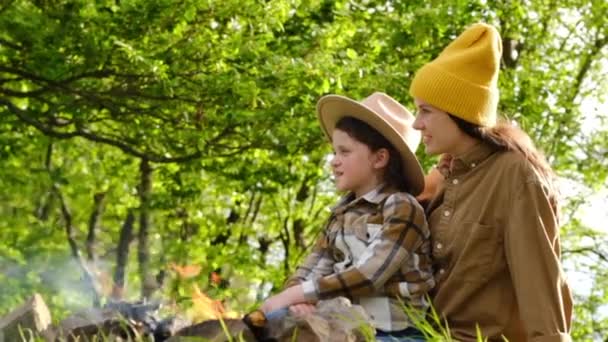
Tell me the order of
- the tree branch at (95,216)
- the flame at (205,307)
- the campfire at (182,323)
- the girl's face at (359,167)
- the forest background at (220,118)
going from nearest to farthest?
the campfire at (182,323), the flame at (205,307), the girl's face at (359,167), the forest background at (220,118), the tree branch at (95,216)

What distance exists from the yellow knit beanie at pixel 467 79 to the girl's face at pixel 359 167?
0.26m

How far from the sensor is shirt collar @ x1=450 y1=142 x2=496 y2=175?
4133 millimetres

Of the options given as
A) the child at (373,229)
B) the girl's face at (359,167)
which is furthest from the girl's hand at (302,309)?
the girl's face at (359,167)

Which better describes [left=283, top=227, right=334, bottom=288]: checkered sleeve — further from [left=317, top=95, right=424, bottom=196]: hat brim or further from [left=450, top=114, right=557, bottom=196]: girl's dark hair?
[left=450, top=114, right=557, bottom=196]: girl's dark hair

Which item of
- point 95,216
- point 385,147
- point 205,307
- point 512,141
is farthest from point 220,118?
point 95,216

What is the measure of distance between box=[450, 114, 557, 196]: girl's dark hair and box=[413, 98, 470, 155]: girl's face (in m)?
0.03

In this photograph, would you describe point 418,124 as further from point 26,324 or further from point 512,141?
point 26,324

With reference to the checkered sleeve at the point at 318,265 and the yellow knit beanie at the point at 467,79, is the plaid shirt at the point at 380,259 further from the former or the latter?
the yellow knit beanie at the point at 467,79

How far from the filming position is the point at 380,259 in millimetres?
3848

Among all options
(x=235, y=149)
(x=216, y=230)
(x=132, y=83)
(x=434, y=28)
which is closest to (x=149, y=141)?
(x=235, y=149)

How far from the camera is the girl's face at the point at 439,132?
13.6ft

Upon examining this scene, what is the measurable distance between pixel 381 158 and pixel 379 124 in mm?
124

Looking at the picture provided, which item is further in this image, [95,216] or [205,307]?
[95,216]

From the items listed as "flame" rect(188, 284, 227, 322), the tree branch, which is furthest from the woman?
the tree branch
